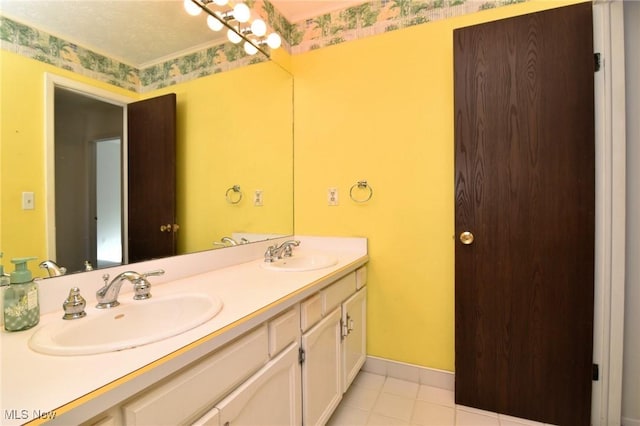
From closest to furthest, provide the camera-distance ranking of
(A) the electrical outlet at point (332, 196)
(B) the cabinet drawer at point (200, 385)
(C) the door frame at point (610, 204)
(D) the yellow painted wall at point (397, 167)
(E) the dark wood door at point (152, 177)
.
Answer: (B) the cabinet drawer at point (200, 385) < (E) the dark wood door at point (152, 177) < (C) the door frame at point (610, 204) < (D) the yellow painted wall at point (397, 167) < (A) the electrical outlet at point (332, 196)

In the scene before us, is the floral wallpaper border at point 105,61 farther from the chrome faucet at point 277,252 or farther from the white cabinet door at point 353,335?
the white cabinet door at point 353,335

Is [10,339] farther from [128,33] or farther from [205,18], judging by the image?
[205,18]

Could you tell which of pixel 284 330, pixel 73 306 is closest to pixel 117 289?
pixel 73 306

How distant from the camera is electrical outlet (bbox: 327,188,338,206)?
1.92 meters

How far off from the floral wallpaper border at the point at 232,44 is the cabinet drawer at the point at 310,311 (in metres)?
1.07

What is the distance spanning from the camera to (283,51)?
1.99m

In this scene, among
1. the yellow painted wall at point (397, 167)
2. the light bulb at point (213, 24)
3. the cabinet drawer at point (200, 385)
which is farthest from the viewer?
the yellow painted wall at point (397, 167)

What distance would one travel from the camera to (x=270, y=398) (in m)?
0.91

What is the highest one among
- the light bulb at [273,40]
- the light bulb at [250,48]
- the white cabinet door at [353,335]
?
the light bulb at [273,40]

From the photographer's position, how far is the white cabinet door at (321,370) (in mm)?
1119

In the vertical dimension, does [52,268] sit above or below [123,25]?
below

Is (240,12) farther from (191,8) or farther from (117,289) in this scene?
(117,289)

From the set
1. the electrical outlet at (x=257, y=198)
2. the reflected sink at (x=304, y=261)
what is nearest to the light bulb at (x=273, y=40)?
the electrical outlet at (x=257, y=198)

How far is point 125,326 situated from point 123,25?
108 centimetres
